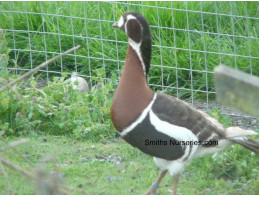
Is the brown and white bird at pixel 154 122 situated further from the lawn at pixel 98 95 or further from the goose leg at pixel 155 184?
the lawn at pixel 98 95

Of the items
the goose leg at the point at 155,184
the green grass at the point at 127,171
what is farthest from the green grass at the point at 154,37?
the goose leg at the point at 155,184

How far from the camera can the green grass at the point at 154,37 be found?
19.9 feet

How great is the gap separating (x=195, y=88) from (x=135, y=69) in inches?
80.9

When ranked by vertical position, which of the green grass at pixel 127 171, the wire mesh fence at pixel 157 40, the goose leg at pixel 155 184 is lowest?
the green grass at pixel 127 171

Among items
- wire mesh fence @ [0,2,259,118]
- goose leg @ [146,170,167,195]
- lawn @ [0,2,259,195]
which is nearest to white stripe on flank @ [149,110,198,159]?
goose leg @ [146,170,167,195]

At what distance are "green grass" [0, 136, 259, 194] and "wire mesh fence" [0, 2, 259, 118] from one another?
1038 mm

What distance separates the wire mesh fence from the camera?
235 inches

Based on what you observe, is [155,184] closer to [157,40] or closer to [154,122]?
[154,122]

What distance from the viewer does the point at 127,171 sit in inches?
189

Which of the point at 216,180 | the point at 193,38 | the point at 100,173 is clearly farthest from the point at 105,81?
the point at 216,180

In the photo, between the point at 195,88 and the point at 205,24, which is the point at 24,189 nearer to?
the point at 195,88

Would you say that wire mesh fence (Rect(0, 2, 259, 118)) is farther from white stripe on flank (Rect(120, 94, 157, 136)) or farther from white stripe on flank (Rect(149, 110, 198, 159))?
white stripe on flank (Rect(120, 94, 157, 136))

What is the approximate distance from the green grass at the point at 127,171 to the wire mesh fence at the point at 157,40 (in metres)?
1.04

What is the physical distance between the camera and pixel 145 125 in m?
4.07
